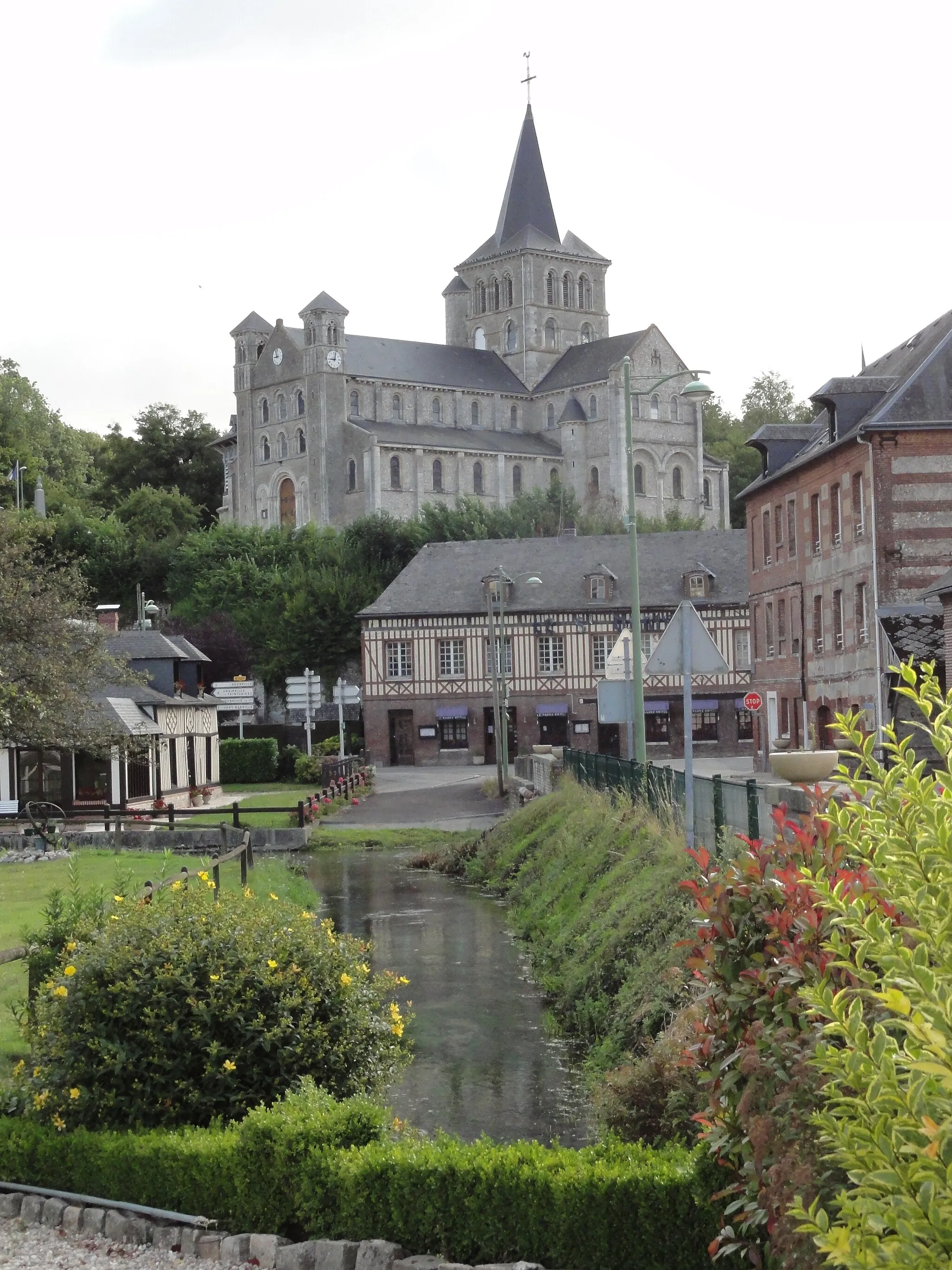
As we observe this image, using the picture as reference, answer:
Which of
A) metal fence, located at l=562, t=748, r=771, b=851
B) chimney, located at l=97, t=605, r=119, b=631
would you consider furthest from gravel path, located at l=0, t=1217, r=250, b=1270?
chimney, located at l=97, t=605, r=119, b=631

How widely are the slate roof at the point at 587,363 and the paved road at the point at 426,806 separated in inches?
1939

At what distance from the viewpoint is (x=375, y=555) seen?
72312 mm

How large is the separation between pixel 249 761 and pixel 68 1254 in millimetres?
45047

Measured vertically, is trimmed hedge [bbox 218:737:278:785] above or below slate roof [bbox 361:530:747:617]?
below

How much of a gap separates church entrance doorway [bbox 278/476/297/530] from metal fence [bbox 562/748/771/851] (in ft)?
219

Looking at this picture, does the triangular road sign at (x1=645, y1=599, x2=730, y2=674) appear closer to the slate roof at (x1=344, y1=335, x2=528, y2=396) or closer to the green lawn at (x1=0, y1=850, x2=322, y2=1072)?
the green lawn at (x1=0, y1=850, x2=322, y2=1072)

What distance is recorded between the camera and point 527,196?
105 meters

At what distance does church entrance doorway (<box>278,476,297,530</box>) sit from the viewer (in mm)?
89250

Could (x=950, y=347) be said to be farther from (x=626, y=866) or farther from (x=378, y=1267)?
(x=378, y=1267)

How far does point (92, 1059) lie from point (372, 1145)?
1.98 metres

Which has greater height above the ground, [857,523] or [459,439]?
[459,439]

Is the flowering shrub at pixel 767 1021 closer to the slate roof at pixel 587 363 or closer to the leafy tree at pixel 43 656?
the leafy tree at pixel 43 656

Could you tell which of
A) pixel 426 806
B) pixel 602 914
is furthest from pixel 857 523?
pixel 602 914

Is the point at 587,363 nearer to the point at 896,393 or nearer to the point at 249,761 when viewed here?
the point at 249,761
